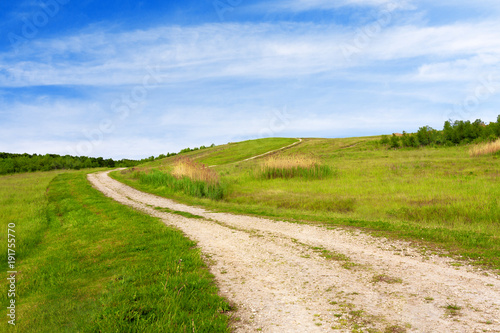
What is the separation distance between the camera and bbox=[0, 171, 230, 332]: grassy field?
433 cm

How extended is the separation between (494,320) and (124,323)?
4.81 meters

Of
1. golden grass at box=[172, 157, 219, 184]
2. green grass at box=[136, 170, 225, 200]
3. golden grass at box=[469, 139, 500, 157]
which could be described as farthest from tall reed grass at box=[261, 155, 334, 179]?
golden grass at box=[469, 139, 500, 157]

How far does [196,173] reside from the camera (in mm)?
23344

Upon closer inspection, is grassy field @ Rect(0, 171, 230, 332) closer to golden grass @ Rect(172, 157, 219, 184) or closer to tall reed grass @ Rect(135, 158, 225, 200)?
tall reed grass @ Rect(135, 158, 225, 200)

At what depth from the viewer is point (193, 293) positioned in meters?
5.09

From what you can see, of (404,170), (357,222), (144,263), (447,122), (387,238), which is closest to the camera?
(144,263)

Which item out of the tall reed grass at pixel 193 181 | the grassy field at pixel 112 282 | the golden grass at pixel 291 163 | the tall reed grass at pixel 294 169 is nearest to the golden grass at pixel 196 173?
the tall reed grass at pixel 193 181

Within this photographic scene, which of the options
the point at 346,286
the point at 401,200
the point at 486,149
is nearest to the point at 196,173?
the point at 401,200

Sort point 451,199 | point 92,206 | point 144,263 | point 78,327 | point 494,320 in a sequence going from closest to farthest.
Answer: point 494,320 < point 78,327 < point 144,263 < point 451,199 < point 92,206

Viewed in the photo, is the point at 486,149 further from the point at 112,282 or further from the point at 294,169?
the point at 112,282

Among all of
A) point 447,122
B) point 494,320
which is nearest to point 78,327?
point 494,320

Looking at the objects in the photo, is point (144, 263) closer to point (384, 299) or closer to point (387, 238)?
point (384, 299)

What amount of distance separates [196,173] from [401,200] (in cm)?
1432

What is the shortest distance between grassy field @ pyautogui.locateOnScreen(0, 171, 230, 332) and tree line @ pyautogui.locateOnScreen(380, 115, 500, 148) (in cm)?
4312
